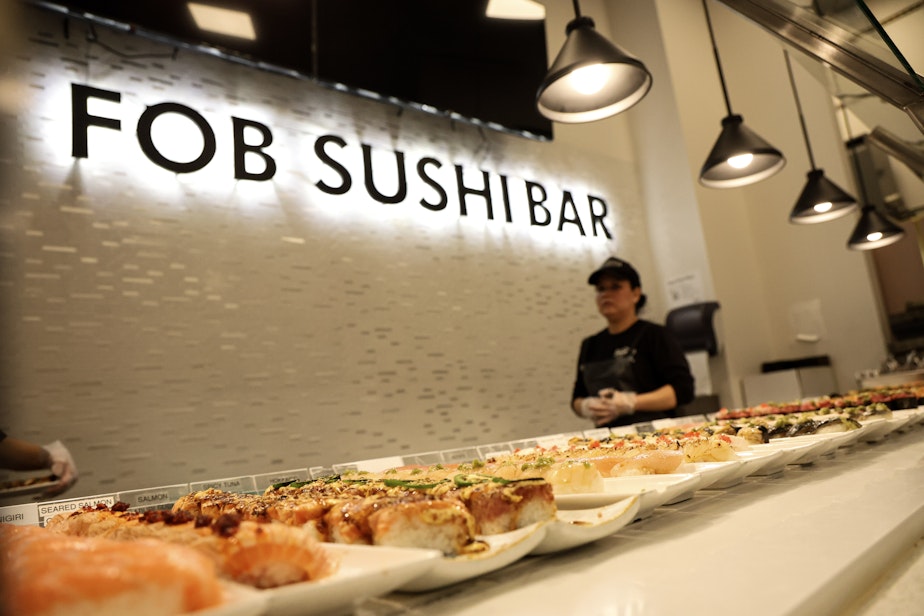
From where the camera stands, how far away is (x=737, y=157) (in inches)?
126

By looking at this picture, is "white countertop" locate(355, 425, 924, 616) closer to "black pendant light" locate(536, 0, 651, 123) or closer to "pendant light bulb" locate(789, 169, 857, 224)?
"black pendant light" locate(536, 0, 651, 123)

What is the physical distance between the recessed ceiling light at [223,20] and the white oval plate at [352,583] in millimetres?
3388

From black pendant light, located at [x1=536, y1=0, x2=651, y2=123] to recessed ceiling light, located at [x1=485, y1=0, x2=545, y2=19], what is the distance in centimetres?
260

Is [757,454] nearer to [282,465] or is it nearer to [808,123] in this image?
[282,465]

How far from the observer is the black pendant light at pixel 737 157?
3104 millimetres

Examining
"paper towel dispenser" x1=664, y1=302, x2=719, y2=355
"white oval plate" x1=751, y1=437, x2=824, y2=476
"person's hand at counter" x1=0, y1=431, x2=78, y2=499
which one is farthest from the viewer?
"paper towel dispenser" x1=664, y1=302, x2=719, y2=355

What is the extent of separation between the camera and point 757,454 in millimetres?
1273

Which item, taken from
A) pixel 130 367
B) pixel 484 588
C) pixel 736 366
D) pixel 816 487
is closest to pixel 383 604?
pixel 484 588

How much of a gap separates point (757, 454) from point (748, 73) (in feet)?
22.3

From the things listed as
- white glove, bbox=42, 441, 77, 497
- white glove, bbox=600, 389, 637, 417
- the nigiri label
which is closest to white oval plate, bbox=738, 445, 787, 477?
the nigiri label

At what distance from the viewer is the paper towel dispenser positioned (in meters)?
5.70

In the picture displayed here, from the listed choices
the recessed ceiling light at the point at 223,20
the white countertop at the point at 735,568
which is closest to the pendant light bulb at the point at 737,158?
the white countertop at the point at 735,568

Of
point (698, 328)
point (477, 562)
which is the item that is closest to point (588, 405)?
point (477, 562)

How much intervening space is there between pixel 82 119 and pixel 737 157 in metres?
3.39
